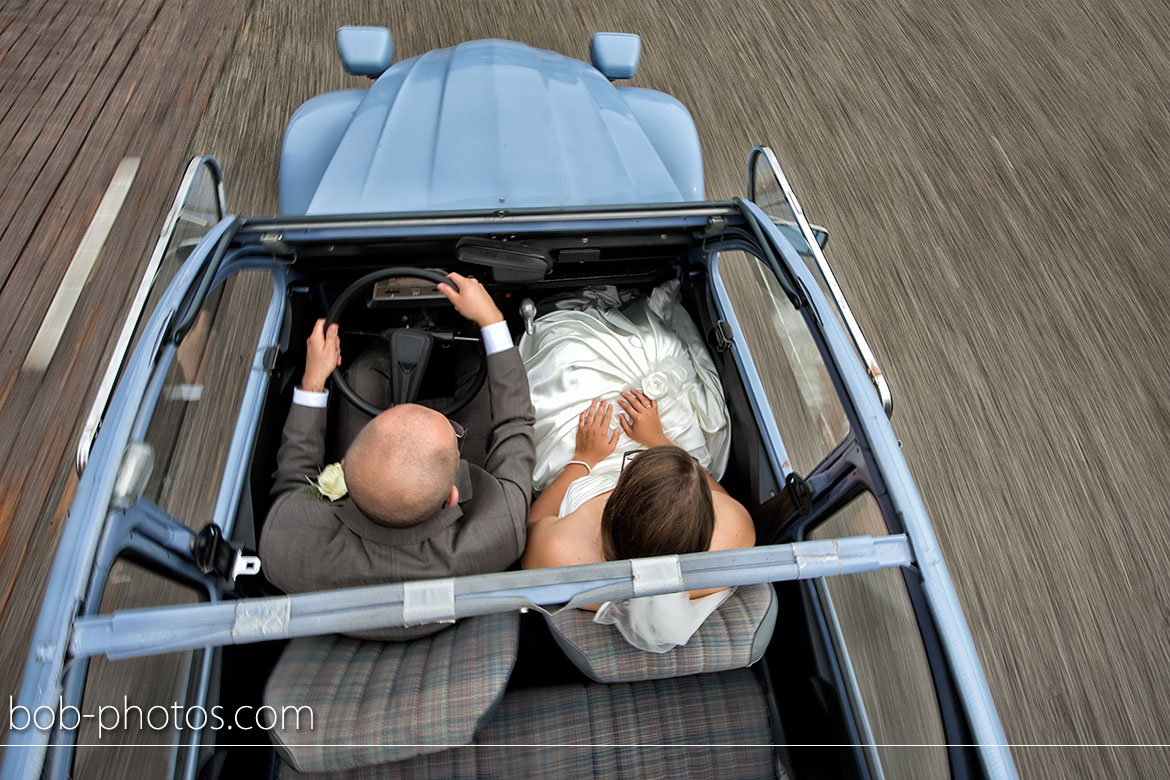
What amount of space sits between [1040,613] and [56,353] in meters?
3.92

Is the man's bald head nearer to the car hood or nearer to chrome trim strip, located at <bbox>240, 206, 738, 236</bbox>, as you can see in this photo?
chrome trim strip, located at <bbox>240, 206, 738, 236</bbox>

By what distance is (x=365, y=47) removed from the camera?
2711mm

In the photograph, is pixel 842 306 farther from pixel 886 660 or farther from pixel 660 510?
pixel 886 660

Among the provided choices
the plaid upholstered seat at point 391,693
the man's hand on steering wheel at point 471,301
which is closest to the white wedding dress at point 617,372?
the man's hand on steering wheel at point 471,301

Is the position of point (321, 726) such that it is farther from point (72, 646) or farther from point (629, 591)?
point (629, 591)

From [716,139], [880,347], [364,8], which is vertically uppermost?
[364,8]

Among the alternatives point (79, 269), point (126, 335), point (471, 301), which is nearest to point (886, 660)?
point (471, 301)

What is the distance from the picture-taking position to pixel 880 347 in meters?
A: 2.84

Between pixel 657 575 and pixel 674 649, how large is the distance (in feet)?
1.20

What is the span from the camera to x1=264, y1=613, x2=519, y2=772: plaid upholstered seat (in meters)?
1.10

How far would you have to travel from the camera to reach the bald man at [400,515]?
130 cm

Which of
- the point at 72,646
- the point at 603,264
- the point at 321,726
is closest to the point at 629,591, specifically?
the point at 321,726

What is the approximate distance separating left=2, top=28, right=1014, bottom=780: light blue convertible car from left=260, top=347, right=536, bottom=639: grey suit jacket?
0.41 ft

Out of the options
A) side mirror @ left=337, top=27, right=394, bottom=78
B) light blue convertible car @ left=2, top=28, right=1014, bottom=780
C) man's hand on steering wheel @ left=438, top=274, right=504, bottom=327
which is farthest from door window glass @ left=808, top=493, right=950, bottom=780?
side mirror @ left=337, top=27, right=394, bottom=78
